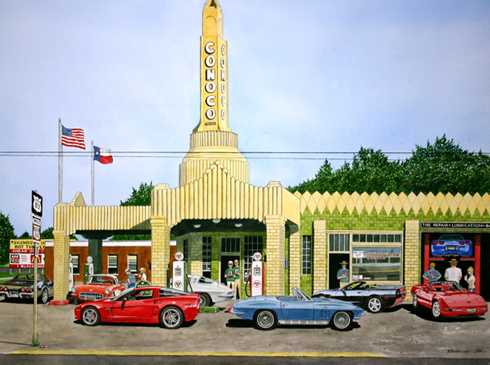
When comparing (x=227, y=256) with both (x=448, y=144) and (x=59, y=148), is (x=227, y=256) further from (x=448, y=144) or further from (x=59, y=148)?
(x=448, y=144)

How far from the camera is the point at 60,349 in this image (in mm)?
21172

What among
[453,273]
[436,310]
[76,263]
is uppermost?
[453,273]

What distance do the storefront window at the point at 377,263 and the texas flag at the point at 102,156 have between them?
57.9ft

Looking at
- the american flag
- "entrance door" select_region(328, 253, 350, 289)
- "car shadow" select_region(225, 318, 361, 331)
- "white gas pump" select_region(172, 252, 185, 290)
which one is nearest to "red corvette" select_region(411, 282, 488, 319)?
"car shadow" select_region(225, 318, 361, 331)

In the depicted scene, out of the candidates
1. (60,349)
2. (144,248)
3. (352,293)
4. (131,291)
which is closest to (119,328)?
(131,291)

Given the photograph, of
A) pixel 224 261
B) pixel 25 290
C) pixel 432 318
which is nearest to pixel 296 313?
pixel 432 318

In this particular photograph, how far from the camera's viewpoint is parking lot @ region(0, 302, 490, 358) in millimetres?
21469

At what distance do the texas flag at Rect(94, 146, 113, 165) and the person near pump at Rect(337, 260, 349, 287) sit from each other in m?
17.4

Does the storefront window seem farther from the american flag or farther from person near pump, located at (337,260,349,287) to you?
the american flag

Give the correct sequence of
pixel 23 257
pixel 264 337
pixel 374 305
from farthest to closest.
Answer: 1. pixel 374 305
2. pixel 23 257
3. pixel 264 337

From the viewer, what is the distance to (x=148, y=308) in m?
25.1

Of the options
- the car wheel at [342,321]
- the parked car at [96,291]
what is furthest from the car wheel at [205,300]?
the car wheel at [342,321]

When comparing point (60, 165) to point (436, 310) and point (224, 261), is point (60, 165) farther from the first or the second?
point (436, 310)

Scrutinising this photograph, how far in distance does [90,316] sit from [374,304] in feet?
35.5
